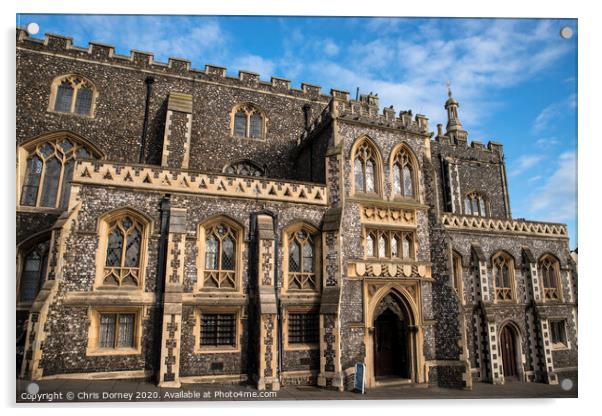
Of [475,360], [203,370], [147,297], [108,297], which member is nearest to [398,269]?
[475,360]

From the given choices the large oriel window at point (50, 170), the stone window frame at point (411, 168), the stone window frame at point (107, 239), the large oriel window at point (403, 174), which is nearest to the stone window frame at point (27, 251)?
the large oriel window at point (50, 170)

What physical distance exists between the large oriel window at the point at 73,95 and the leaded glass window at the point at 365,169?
1082 centimetres

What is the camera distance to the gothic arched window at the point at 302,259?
39.9ft

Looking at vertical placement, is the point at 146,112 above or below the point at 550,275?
above

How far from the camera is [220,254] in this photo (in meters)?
11.7

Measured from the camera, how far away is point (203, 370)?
1062 centimetres

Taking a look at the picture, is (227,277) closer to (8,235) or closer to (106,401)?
(106,401)

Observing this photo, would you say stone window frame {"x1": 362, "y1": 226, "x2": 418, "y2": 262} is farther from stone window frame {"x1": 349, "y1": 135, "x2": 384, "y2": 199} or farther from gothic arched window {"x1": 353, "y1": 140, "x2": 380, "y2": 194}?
gothic arched window {"x1": 353, "y1": 140, "x2": 380, "y2": 194}

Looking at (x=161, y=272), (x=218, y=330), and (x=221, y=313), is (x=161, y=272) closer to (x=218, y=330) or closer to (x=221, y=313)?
(x=221, y=313)

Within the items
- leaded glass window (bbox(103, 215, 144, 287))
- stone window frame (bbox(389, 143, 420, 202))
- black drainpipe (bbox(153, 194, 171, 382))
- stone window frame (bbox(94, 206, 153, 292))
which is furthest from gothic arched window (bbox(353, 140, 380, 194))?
leaded glass window (bbox(103, 215, 144, 287))

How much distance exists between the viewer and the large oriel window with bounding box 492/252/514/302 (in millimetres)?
15797

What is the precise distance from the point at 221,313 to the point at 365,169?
701cm

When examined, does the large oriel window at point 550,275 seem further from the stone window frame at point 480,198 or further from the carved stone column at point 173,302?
the carved stone column at point 173,302

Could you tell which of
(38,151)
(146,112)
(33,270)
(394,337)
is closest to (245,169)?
(146,112)
